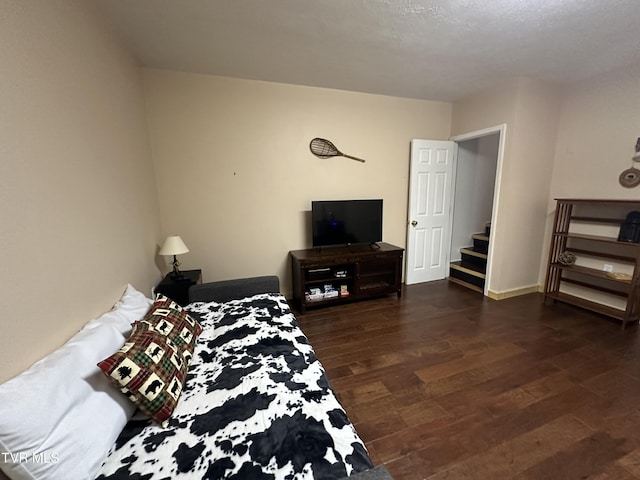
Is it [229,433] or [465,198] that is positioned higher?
Result: [465,198]

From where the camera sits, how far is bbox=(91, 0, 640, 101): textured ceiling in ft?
5.75

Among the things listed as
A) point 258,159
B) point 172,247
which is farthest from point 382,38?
point 172,247

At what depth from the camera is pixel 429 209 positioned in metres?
3.79

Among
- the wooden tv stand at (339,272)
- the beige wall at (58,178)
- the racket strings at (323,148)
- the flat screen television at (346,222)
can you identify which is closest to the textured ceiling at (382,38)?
the beige wall at (58,178)

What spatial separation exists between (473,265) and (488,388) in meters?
2.51

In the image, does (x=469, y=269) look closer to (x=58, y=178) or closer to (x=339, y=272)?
(x=339, y=272)

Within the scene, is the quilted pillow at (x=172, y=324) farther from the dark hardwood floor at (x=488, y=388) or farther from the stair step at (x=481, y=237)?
the stair step at (x=481, y=237)

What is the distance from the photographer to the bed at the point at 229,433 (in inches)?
32.3

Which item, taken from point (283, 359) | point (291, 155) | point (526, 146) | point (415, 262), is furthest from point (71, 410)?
point (526, 146)

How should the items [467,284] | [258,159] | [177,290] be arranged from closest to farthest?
[177,290] < [258,159] < [467,284]

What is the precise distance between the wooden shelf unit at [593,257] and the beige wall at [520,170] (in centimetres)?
25

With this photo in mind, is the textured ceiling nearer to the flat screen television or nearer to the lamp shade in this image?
the flat screen television

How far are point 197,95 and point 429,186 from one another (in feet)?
10.3

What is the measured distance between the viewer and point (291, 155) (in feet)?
10.3
